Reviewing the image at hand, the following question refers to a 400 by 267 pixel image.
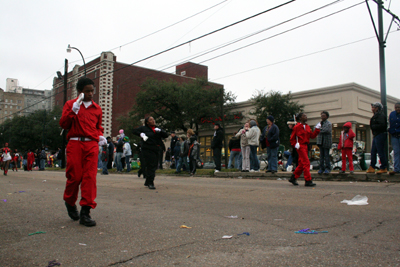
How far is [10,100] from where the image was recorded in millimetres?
125000

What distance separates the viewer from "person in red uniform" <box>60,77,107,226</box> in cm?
406

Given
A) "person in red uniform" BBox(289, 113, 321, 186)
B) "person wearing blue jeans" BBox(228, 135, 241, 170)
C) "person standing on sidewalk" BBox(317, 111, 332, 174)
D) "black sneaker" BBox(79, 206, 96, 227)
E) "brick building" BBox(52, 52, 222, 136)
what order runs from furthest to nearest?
1. "brick building" BBox(52, 52, 222, 136)
2. "person wearing blue jeans" BBox(228, 135, 241, 170)
3. "person standing on sidewalk" BBox(317, 111, 332, 174)
4. "person in red uniform" BBox(289, 113, 321, 186)
5. "black sneaker" BBox(79, 206, 96, 227)

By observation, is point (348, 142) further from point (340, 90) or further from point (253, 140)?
point (340, 90)

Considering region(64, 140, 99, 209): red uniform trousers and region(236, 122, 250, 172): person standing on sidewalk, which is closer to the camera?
region(64, 140, 99, 209): red uniform trousers

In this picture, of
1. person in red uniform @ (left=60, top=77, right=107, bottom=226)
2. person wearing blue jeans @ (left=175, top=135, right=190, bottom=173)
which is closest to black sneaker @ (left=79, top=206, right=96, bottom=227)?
person in red uniform @ (left=60, top=77, right=107, bottom=226)

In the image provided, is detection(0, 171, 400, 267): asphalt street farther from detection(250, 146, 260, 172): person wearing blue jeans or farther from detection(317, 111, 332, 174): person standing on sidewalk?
detection(250, 146, 260, 172): person wearing blue jeans

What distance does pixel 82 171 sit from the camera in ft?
13.6

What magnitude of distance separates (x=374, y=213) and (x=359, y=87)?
2735cm

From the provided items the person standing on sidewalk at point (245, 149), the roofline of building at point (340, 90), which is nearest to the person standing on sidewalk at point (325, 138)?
the person standing on sidewalk at point (245, 149)

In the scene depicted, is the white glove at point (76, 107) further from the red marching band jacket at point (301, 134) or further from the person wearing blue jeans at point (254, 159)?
the person wearing blue jeans at point (254, 159)

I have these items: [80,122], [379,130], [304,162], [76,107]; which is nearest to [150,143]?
[304,162]

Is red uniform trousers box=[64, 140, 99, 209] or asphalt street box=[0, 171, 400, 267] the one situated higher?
red uniform trousers box=[64, 140, 99, 209]

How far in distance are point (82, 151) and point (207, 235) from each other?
1.91 m

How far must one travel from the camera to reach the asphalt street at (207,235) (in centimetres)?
268
